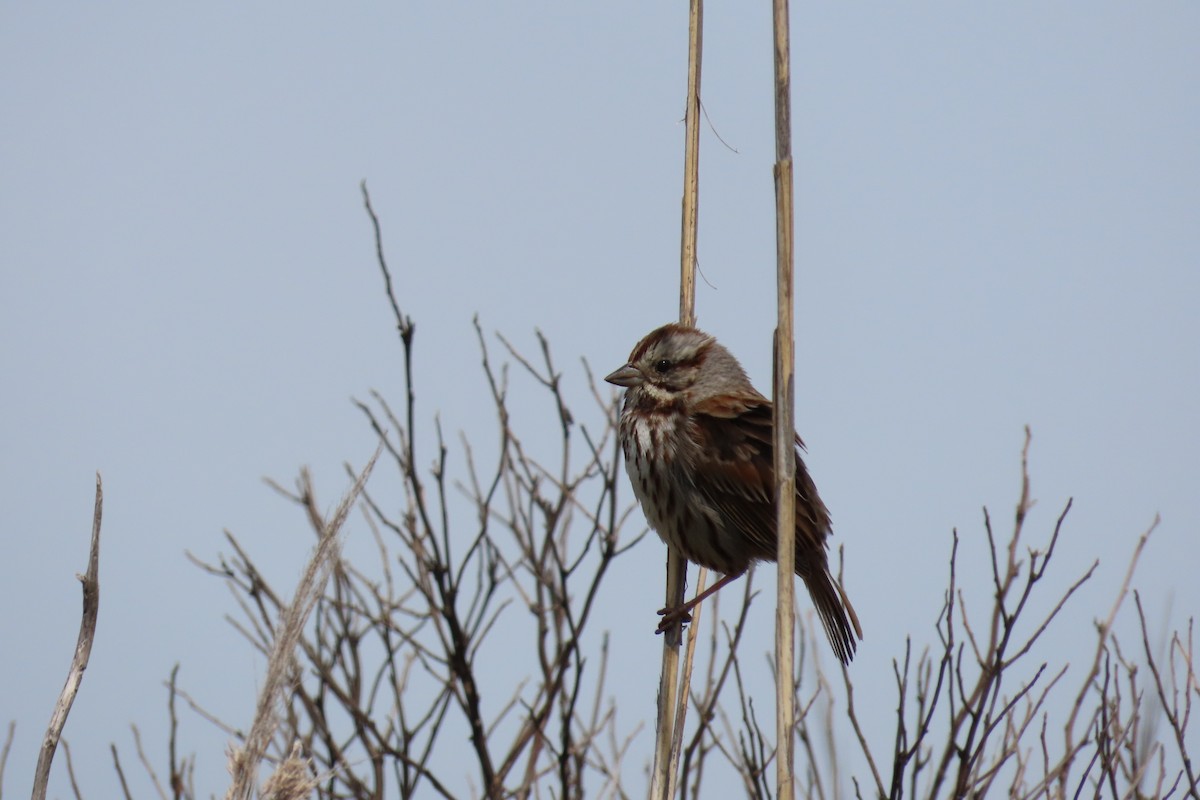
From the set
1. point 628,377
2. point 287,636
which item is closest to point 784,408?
point 287,636

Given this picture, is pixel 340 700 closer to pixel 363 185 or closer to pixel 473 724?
pixel 473 724

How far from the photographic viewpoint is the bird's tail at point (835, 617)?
13.0 feet

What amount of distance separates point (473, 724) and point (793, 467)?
2613 mm

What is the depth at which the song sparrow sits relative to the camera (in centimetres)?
399

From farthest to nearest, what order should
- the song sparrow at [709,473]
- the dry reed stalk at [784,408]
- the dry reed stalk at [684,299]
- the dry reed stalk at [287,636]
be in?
the song sparrow at [709,473] → the dry reed stalk at [684,299] → the dry reed stalk at [784,408] → the dry reed stalk at [287,636]

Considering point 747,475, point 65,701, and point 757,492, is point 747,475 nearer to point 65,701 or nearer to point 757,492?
point 757,492

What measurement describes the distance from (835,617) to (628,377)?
1031 mm

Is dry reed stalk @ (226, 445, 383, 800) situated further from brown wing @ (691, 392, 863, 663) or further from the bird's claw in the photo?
brown wing @ (691, 392, 863, 663)

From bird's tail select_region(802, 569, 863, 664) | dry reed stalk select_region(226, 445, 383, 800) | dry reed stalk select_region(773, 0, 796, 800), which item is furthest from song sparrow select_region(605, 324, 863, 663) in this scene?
dry reed stalk select_region(226, 445, 383, 800)

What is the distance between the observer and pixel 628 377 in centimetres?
427

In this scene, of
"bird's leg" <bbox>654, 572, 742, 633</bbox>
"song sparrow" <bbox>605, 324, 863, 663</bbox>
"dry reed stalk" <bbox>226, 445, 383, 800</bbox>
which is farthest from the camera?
"song sparrow" <bbox>605, 324, 863, 663</bbox>

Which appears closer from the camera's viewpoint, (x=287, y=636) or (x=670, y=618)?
(x=287, y=636)

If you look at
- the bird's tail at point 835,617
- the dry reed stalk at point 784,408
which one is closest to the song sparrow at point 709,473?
the bird's tail at point 835,617

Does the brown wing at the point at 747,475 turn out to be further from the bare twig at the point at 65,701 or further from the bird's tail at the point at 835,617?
the bare twig at the point at 65,701
